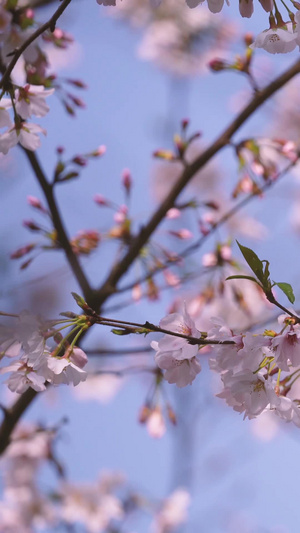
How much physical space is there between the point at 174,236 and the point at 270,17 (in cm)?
114

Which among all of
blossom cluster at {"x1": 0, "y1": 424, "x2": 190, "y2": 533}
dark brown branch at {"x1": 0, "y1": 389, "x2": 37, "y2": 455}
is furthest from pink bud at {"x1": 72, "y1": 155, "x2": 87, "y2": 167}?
blossom cluster at {"x1": 0, "y1": 424, "x2": 190, "y2": 533}

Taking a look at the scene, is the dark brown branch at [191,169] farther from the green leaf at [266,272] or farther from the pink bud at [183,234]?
the green leaf at [266,272]

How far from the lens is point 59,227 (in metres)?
1.68

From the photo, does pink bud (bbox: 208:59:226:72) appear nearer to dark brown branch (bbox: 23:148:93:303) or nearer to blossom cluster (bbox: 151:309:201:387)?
dark brown branch (bbox: 23:148:93:303)

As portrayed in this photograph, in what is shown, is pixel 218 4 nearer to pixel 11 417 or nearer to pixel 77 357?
→ pixel 77 357

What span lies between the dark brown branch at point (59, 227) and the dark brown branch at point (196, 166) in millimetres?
99

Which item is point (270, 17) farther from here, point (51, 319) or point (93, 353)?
point (93, 353)

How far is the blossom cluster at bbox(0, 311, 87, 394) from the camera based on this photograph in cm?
91

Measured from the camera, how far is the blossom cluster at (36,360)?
912 mm

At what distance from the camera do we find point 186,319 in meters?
0.93

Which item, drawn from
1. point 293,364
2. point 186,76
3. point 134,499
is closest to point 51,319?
point 293,364

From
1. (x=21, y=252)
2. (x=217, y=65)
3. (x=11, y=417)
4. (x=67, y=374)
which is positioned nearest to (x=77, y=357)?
(x=67, y=374)

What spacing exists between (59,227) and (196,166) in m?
0.41

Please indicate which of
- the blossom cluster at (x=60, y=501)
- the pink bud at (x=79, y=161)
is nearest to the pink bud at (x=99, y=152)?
the pink bud at (x=79, y=161)
